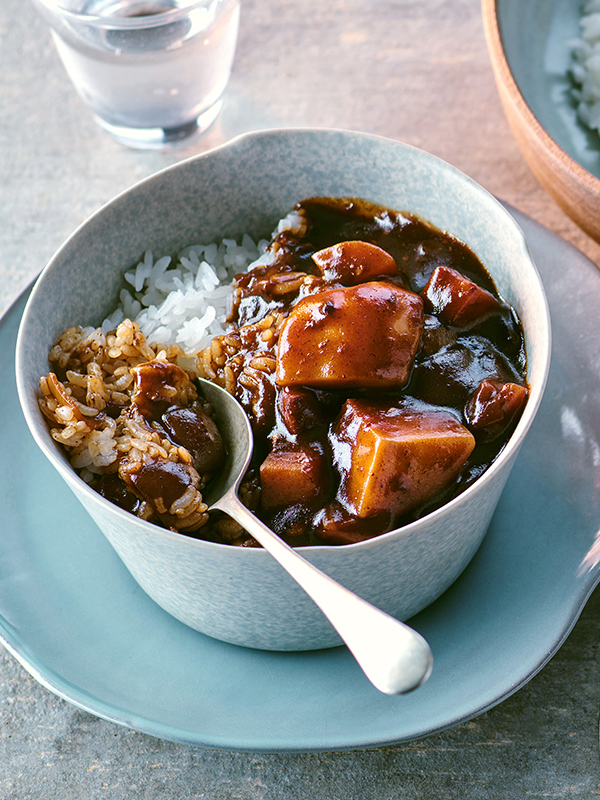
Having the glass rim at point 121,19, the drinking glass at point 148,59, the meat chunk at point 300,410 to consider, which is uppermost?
the glass rim at point 121,19

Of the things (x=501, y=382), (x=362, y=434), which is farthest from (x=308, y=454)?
(x=501, y=382)

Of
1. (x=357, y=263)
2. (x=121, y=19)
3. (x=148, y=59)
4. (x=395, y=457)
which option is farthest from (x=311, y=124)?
(x=395, y=457)

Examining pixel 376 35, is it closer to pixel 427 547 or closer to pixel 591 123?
pixel 591 123

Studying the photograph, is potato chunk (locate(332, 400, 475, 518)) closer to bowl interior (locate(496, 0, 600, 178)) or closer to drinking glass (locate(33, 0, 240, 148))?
bowl interior (locate(496, 0, 600, 178))

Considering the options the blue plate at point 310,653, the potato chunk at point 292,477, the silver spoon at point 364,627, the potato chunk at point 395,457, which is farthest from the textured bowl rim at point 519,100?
the silver spoon at point 364,627

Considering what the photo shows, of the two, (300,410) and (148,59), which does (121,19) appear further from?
(300,410)

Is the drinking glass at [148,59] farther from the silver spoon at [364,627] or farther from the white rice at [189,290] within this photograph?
the silver spoon at [364,627]
